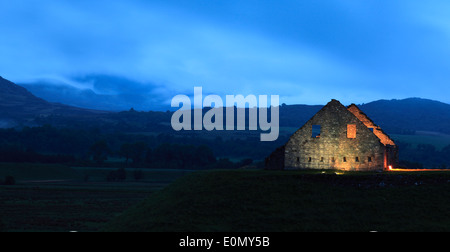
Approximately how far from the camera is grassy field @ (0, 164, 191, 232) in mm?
56000

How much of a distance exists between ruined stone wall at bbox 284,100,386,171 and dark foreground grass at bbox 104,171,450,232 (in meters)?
5.81

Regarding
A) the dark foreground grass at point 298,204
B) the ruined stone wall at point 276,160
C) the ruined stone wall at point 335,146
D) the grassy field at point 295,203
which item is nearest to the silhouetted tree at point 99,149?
the ruined stone wall at point 276,160

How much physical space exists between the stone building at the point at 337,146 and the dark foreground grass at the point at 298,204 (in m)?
5.81

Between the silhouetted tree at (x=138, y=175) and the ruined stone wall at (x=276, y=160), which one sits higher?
the ruined stone wall at (x=276, y=160)

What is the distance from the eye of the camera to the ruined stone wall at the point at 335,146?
4488 cm

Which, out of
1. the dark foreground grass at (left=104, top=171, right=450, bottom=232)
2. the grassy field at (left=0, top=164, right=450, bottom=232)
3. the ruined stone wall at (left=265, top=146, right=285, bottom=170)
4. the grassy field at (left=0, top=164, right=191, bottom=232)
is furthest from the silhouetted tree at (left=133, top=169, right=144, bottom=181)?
the dark foreground grass at (left=104, top=171, right=450, bottom=232)

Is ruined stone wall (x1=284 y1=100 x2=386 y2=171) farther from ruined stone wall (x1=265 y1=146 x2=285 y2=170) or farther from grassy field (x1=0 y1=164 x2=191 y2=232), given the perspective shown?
grassy field (x1=0 y1=164 x2=191 y2=232)

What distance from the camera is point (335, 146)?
149ft

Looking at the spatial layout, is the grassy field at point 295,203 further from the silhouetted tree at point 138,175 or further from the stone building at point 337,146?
the silhouetted tree at point 138,175

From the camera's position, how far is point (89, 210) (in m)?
70.7

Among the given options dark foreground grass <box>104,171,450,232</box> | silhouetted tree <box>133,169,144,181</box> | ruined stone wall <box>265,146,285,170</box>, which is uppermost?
ruined stone wall <box>265,146,285,170</box>

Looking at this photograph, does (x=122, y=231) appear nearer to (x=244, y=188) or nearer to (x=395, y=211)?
(x=244, y=188)
